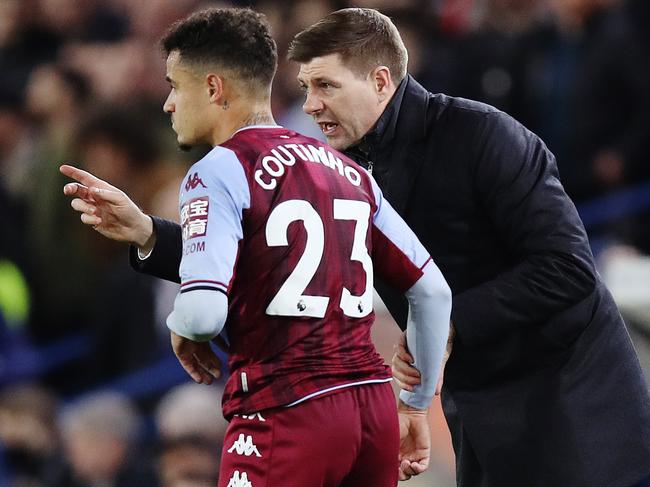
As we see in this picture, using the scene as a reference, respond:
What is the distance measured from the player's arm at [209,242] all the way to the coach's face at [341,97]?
0.53 metres

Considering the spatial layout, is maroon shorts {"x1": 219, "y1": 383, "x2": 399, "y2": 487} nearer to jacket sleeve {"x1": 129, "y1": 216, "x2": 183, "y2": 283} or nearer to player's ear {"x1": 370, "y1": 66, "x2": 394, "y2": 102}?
jacket sleeve {"x1": 129, "y1": 216, "x2": 183, "y2": 283}

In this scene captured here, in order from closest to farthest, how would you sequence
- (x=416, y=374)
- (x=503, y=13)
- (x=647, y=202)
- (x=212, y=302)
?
(x=212, y=302) → (x=416, y=374) → (x=647, y=202) → (x=503, y=13)

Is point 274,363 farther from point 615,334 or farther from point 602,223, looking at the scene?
point 602,223

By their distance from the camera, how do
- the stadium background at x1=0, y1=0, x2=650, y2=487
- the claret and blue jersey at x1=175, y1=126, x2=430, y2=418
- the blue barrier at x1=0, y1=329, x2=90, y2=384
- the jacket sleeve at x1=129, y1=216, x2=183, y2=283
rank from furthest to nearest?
1. the blue barrier at x1=0, y1=329, x2=90, y2=384
2. the stadium background at x1=0, y1=0, x2=650, y2=487
3. the jacket sleeve at x1=129, y1=216, x2=183, y2=283
4. the claret and blue jersey at x1=175, y1=126, x2=430, y2=418

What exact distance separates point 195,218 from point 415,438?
33.7 inches

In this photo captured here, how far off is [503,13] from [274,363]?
4.37 meters

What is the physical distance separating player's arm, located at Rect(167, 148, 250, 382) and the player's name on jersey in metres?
0.06

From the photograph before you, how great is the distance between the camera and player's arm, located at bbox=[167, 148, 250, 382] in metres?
2.52

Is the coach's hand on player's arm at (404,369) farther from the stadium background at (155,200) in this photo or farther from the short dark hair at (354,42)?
the stadium background at (155,200)

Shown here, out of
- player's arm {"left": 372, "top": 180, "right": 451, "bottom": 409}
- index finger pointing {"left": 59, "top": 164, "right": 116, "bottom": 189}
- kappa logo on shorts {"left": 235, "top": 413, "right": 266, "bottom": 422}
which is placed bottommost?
kappa logo on shorts {"left": 235, "top": 413, "right": 266, "bottom": 422}

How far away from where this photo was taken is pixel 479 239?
3182 mm

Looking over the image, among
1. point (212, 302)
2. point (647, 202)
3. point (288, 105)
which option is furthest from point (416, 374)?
point (288, 105)

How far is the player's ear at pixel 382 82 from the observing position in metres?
3.18

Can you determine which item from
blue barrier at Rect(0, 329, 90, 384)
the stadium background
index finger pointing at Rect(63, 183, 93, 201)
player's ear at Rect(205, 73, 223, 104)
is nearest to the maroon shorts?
index finger pointing at Rect(63, 183, 93, 201)
